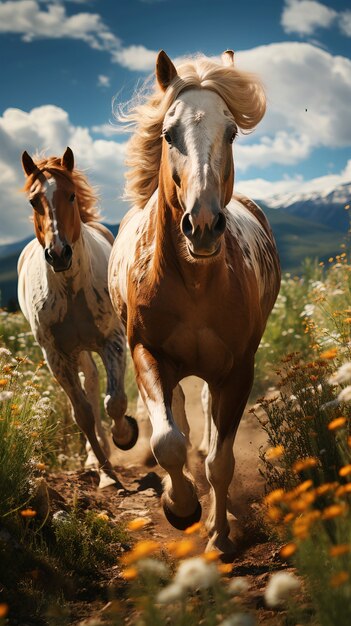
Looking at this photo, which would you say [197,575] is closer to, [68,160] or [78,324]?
[78,324]

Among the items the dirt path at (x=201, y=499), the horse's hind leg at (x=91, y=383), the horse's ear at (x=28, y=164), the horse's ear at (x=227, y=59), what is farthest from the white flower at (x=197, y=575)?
the horse's hind leg at (x=91, y=383)

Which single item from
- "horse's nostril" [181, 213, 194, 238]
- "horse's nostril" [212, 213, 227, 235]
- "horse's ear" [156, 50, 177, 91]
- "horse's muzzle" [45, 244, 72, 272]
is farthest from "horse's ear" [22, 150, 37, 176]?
"horse's nostril" [212, 213, 227, 235]

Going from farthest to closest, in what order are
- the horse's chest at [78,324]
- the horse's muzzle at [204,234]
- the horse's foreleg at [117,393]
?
the horse's chest at [78,324], the horse's foreleg at [117,393], the horse's muzzle at [204,234]

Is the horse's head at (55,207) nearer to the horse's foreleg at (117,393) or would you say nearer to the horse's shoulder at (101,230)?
the horse's foreleg at (117,393)

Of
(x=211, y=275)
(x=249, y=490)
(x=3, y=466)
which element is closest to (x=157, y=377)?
(x=211, y=275)

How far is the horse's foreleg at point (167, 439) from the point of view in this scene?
143 inches

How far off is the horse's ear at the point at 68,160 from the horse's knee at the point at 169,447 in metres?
3.38

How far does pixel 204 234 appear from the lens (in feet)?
10.6

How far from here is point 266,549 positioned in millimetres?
4055

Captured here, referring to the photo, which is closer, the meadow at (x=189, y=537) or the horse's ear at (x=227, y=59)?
the meadow at (x=189, y=537)

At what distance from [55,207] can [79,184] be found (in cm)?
105

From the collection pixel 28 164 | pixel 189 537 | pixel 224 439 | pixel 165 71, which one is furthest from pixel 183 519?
pixel 28 164

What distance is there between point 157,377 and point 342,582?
2.10 m

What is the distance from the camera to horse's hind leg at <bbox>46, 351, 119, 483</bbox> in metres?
6.30
